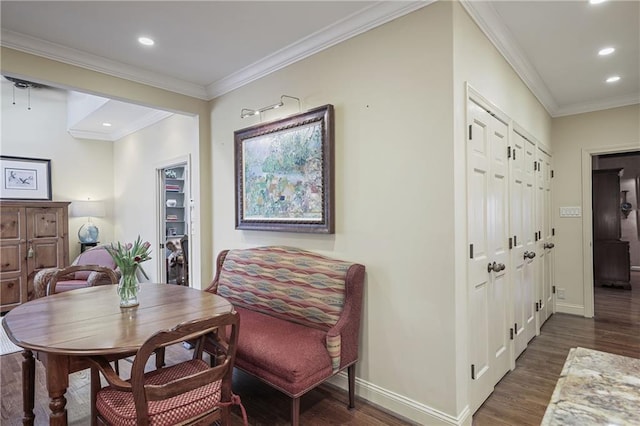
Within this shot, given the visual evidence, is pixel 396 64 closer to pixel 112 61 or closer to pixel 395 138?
pixel 395 138

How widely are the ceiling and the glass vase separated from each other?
1791 mm

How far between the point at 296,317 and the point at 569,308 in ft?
13.0

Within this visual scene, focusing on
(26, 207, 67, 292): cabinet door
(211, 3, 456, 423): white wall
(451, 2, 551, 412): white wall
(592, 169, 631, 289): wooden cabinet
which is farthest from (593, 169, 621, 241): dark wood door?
(26, 207, 67, 292): cabinet door

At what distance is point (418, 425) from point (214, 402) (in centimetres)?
129

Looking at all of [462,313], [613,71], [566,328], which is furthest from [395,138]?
[566,328]

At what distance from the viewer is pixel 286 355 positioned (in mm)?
2020

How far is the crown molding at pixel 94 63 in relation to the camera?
2.71m

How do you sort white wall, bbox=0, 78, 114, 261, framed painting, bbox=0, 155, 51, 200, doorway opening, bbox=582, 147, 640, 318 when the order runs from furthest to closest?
1. doorway opening, bbox=582, 147, 640, 318
2. white wall, bbox=0, 78, 114, 261
3. framed painting, bbox=0, 155, 51, 200

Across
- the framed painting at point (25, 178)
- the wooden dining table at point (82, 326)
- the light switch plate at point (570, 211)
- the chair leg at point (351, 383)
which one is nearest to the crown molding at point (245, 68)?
the wooden dining table at point (82, 326)

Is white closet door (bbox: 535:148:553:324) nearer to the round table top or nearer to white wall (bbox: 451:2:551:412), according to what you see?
white wall (bbox: 451:2:551:412)

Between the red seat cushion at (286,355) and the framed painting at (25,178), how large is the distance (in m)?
4.87

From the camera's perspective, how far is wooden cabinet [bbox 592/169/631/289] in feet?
19.1

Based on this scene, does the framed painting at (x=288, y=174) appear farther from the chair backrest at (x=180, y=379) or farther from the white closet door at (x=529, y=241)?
the white closet door at (x=529, y=241)

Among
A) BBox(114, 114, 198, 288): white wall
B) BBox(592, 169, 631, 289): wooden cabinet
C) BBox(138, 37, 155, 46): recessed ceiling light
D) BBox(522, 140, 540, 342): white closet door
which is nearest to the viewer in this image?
BBox(138, 37, 155, 46): recessed ceiling light
